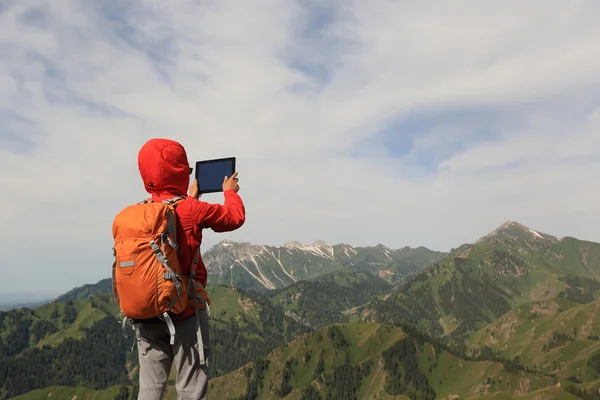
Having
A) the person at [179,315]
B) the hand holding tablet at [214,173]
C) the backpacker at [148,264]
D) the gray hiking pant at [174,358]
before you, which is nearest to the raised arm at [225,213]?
the person at [179,315]

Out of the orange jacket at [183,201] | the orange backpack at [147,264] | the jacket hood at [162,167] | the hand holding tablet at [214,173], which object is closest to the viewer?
the orange backpack at [147,264]

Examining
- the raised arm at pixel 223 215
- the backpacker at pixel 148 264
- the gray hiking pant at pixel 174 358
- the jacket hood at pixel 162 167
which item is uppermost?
the jacket hood at pixel 162 167

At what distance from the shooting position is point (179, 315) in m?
6.97

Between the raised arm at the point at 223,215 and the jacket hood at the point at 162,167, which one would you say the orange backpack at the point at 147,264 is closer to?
the raised arm at the point at 223,215

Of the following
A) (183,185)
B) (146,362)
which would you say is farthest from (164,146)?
(146,362)

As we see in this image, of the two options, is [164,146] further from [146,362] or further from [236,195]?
[146,362]

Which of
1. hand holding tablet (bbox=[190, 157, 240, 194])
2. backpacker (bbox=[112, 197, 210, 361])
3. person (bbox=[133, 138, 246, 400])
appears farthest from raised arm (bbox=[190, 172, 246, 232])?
backpacker (bbox=[112, 197, 210, 361])

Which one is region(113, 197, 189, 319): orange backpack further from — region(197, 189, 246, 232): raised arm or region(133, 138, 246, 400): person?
region(197, 189, 246, 232): raised arm

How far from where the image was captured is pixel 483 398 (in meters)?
151

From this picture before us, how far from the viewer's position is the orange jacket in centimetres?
706

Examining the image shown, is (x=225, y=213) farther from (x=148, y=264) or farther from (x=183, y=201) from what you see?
(x=148, y=264)

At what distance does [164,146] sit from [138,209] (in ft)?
4.34

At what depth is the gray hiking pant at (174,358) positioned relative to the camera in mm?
6930

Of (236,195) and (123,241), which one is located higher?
(236,195)
